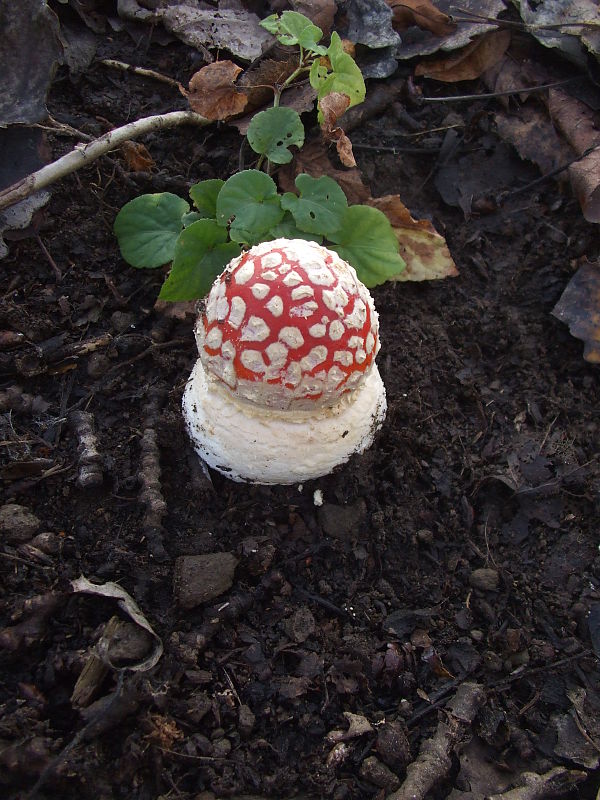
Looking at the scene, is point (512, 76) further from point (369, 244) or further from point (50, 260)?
point (50, 260)

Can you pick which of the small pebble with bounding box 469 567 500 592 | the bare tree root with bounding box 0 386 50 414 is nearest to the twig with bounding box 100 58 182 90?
the bare tree root with bounding box 0 386 50 414

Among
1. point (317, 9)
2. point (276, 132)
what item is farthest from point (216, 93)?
point (317, 9)

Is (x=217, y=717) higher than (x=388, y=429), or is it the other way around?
(x=388, y=429)

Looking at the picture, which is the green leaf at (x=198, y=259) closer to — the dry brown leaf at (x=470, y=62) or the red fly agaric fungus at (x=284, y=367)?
the red fly agaric fungus at (x=284, y=367)

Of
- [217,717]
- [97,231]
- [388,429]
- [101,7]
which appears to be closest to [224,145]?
[97,231]

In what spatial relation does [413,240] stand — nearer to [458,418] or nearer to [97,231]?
[458,418]

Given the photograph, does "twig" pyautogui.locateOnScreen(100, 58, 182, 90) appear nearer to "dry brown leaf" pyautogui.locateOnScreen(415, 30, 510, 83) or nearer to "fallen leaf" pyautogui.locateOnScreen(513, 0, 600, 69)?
"dry brown leaf" pyautogui.locateOnScreen(415, 30, 510, 83)
